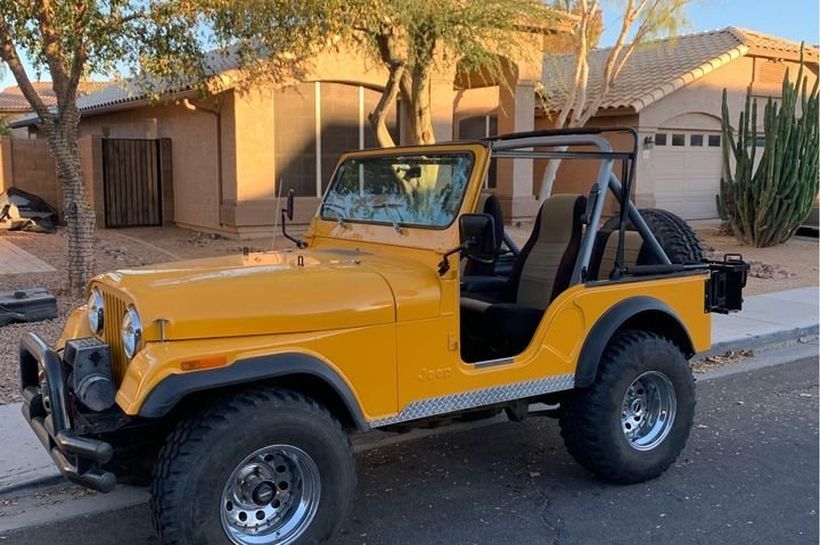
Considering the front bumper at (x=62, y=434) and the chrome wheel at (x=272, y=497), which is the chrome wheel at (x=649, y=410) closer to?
the chrome wheel at (x=272, y=497)

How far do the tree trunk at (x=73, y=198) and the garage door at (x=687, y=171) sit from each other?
14756mm

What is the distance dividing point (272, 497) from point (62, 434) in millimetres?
927

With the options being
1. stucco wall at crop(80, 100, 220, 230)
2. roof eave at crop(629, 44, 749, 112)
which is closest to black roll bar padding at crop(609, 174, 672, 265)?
stucco wall at crop(80, 100, 220, 230)

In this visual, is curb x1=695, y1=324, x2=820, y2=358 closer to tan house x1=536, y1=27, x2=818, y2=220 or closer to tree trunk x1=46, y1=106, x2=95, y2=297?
tree trunk x1=46, y1=106, x2=95, y2=297

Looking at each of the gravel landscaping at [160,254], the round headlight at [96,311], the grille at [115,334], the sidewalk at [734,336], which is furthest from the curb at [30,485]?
the gravel landscaping at [160,254]

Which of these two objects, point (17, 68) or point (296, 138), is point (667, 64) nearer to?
point (296, 138)

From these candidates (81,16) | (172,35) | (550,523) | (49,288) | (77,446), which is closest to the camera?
(77,446)

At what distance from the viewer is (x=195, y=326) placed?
332 centimetres

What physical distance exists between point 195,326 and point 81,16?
20.5 ft

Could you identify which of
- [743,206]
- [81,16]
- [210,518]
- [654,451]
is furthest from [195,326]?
[743,206]

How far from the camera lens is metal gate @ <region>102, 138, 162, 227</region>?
57.0 feet

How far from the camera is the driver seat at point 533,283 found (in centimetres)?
458

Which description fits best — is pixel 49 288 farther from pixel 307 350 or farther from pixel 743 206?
pixel 743 206

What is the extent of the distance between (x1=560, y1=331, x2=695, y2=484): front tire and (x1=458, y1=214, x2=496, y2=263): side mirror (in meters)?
1.23
